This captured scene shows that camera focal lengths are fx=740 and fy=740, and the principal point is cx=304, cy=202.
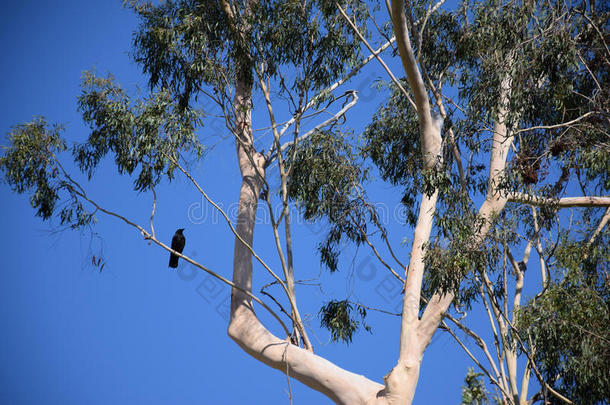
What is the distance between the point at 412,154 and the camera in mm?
8180

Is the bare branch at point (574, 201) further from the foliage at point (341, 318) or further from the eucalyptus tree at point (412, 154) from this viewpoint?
the foliage at point (341, 318)

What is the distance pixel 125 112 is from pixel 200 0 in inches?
53.9

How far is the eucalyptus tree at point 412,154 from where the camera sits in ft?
21.5

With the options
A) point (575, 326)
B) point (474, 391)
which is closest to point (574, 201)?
point (575, 326)

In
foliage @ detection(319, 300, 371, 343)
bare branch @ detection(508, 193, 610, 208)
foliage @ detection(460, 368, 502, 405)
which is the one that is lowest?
foliage @ detection(460, 368, 502, 405)

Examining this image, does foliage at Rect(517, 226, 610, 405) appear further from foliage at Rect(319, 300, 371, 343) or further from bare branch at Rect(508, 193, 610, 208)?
foliage at Rect(319, 300, 371, 343)

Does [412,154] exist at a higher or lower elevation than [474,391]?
higher

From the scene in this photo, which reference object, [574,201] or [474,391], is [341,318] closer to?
[474,391]

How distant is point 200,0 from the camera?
7.48m

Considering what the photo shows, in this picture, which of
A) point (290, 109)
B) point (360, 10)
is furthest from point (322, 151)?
point (360, 10)

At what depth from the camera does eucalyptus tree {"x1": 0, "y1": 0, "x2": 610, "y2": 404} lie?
6.55 m

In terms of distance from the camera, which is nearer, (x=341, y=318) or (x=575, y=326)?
(x=575, y=326)

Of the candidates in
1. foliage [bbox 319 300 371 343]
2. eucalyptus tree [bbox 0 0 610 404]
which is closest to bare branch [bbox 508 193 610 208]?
eucalyptus tree [bbox 0 0 610 404]

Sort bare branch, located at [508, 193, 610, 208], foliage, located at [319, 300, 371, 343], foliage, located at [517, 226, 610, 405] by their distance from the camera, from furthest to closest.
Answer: foliage, located at [319, 300, 371, 343] < bare branch, located at [508, 193, 610, 208] < foliage, located at [517, 226, 610, 405]
